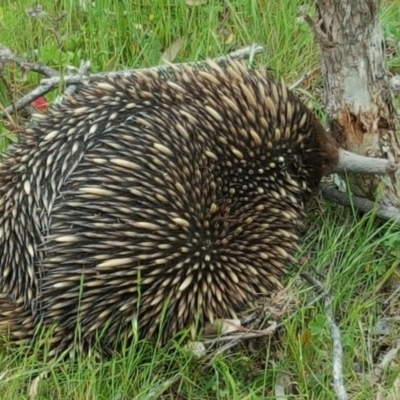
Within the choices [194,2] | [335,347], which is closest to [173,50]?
[194,2]

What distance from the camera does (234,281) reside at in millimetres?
3088

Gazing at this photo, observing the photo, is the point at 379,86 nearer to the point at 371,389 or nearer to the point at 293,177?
the point at 293,177

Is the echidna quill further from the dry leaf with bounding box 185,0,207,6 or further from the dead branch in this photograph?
the dry leaf with bounding box 185,0,207,6

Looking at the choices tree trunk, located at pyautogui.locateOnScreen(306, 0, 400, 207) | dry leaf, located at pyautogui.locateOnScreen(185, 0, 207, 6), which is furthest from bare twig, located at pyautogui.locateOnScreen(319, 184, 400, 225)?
dry leaf, located at pyautogui.locateOnScreen(185, 0, 207, 6)

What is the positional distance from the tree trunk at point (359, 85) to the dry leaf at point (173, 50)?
2.90 feet

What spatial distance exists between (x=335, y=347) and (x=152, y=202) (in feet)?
2.27

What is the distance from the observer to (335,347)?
292cm

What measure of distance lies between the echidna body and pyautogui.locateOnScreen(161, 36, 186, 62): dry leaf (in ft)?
2.40

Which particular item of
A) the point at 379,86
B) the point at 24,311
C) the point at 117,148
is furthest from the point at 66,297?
the point at 379,86

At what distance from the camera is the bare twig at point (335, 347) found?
2.77 meters

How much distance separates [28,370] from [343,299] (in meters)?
1.02

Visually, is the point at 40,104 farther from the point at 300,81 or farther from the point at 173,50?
the point at 300,81

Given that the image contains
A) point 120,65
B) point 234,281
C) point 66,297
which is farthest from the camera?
point 120,65

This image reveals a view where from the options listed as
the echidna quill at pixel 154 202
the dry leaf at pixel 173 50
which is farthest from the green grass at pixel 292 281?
the echidna quill at pixel 154 202
